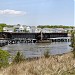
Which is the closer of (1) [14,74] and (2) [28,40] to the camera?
(1) [14,74]

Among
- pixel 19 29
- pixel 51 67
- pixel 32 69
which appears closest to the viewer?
pixel 32 69

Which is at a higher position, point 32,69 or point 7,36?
point 32,69

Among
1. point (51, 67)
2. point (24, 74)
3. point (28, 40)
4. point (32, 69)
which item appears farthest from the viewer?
point (28, 40)

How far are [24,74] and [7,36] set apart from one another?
121 m

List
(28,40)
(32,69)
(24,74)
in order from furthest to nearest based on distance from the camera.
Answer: (28,40), (32,69), (24,74)

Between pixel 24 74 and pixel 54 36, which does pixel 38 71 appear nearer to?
pixel 24 74

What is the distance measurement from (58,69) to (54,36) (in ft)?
400

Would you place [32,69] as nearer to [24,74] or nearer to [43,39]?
[24,74]

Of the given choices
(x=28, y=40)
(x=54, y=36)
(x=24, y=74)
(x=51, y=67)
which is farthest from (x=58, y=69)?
(x=54, y=36)

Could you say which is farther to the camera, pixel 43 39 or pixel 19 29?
pixel 19 29

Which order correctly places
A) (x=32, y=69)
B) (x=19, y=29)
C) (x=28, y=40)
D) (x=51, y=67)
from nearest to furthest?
(x=32, y=69) < (x=51, y=67) < (x=28, y=40) < (x=19, y=29)

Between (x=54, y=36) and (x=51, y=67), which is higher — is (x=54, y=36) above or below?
below

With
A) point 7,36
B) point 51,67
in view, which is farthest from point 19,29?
point 51,67

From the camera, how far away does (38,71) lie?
20.4 ft
